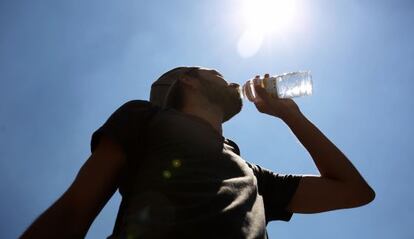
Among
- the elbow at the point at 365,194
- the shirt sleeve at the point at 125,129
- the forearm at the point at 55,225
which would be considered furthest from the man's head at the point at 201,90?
the forearm at the point at 55,225

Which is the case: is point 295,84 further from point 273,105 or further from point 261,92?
point 273,105

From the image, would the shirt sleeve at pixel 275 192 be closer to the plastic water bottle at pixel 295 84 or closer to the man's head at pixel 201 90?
the man's head at pixel 201 90

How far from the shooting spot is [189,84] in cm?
326

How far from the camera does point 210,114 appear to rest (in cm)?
295

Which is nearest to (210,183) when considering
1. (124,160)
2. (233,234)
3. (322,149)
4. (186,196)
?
(186,196)

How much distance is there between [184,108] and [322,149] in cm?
112

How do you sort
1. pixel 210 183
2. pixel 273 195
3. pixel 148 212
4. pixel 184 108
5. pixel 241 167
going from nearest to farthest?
pixel 148 212 < pixel 210 183 < pixel 241 167 < pixel 273 195 < pixel 184 108

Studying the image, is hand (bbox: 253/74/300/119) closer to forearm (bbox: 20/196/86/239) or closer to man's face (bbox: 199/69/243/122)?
man's face (bbox: 199/69/243/122)

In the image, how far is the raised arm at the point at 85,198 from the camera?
1576 millimetres

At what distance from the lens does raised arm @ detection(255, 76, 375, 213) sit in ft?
9.01

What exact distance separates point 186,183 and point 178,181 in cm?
4

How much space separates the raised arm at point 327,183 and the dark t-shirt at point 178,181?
2.27ft

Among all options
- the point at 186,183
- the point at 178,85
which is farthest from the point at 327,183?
the point at 178,85

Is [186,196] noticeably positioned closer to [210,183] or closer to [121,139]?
[210,183]
